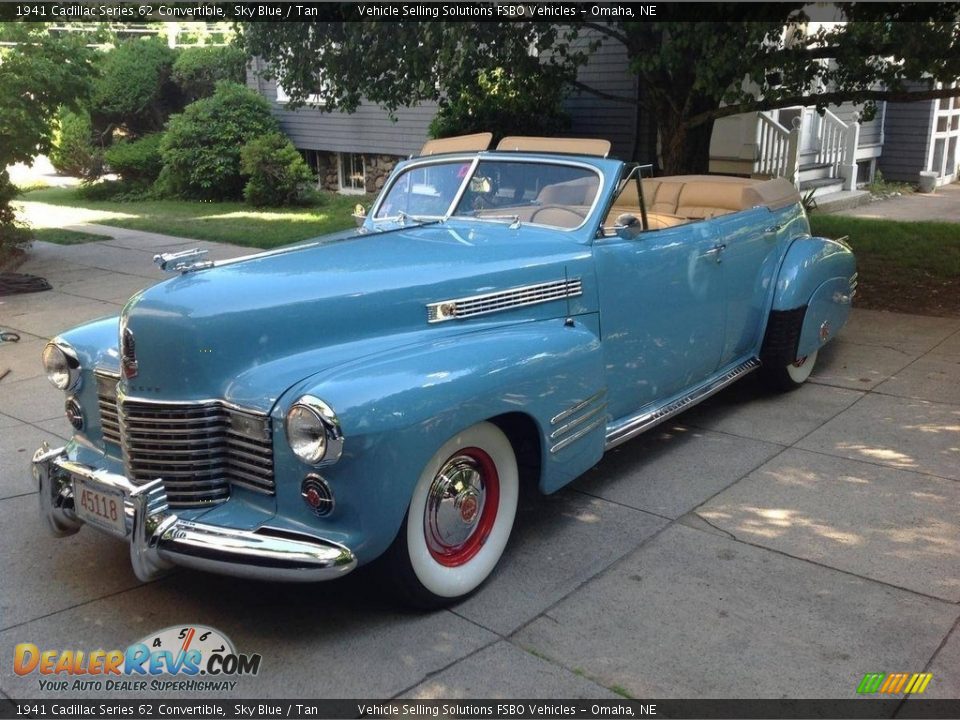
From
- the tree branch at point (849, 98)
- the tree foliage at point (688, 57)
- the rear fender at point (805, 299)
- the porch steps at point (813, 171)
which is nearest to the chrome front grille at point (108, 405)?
the rear fender at point (805, 299)

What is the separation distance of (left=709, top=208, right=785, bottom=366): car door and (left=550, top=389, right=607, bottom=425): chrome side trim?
161cm

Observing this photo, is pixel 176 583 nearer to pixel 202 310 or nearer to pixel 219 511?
pixel 219 511

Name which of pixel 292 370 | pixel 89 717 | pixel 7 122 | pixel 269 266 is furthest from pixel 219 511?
pixel 7 122

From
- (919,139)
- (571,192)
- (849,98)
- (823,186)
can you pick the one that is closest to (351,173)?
(823,186)

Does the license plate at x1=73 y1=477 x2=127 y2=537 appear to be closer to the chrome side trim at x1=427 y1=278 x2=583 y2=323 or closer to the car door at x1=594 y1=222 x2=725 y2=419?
the chrome side trim at x1=427 y1=278 x2=583 y2=323

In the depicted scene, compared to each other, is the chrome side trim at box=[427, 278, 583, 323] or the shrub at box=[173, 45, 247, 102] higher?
the shrub at box=[173, 45, 247, 102]

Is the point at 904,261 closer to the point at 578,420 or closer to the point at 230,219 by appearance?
the point at 578,420

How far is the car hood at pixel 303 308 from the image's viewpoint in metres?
3.41

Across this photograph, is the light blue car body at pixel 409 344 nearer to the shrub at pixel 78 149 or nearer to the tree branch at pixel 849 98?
the tree branch at pixel 849 98

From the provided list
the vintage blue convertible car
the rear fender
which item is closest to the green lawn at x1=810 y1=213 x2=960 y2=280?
the rear fender

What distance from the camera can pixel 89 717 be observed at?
304 centimetres

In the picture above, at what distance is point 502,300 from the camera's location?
159 inches

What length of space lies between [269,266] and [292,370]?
0.72 meters

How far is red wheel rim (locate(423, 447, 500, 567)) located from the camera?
3.53 meters
